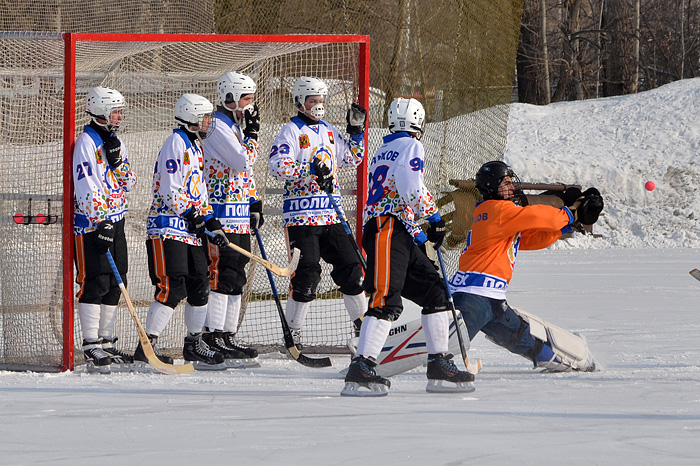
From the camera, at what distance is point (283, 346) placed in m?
6.18

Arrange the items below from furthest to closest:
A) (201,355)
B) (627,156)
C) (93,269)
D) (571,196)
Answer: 1. (627,156)
2. (201,355)
3. (93,269)
4. (571,196)

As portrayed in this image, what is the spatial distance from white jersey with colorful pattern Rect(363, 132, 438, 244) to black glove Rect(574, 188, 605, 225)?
0.72 m

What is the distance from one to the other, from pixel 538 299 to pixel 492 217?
12.3 feet

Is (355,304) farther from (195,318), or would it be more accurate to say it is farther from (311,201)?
(195,318)

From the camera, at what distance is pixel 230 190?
5766mm

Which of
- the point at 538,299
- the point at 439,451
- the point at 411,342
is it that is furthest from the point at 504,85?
the point at 439,451

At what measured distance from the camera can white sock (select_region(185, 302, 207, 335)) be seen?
18.5ft

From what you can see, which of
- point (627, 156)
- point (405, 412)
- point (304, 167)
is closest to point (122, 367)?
point (304, 167)

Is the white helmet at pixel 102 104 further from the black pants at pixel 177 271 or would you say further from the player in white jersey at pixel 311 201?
the player in white jersey at pixel 311 201

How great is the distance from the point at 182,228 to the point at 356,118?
3.73 feet

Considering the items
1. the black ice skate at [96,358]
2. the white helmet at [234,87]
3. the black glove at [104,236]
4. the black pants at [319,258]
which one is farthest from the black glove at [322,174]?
the black ice skate at [96,358]

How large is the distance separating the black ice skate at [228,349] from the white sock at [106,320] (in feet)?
1.72

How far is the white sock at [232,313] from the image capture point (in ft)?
19.4

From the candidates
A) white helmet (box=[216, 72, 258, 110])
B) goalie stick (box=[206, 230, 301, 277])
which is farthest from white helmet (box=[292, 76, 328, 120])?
goalie stick (box=[206, 230, 301, 277])
